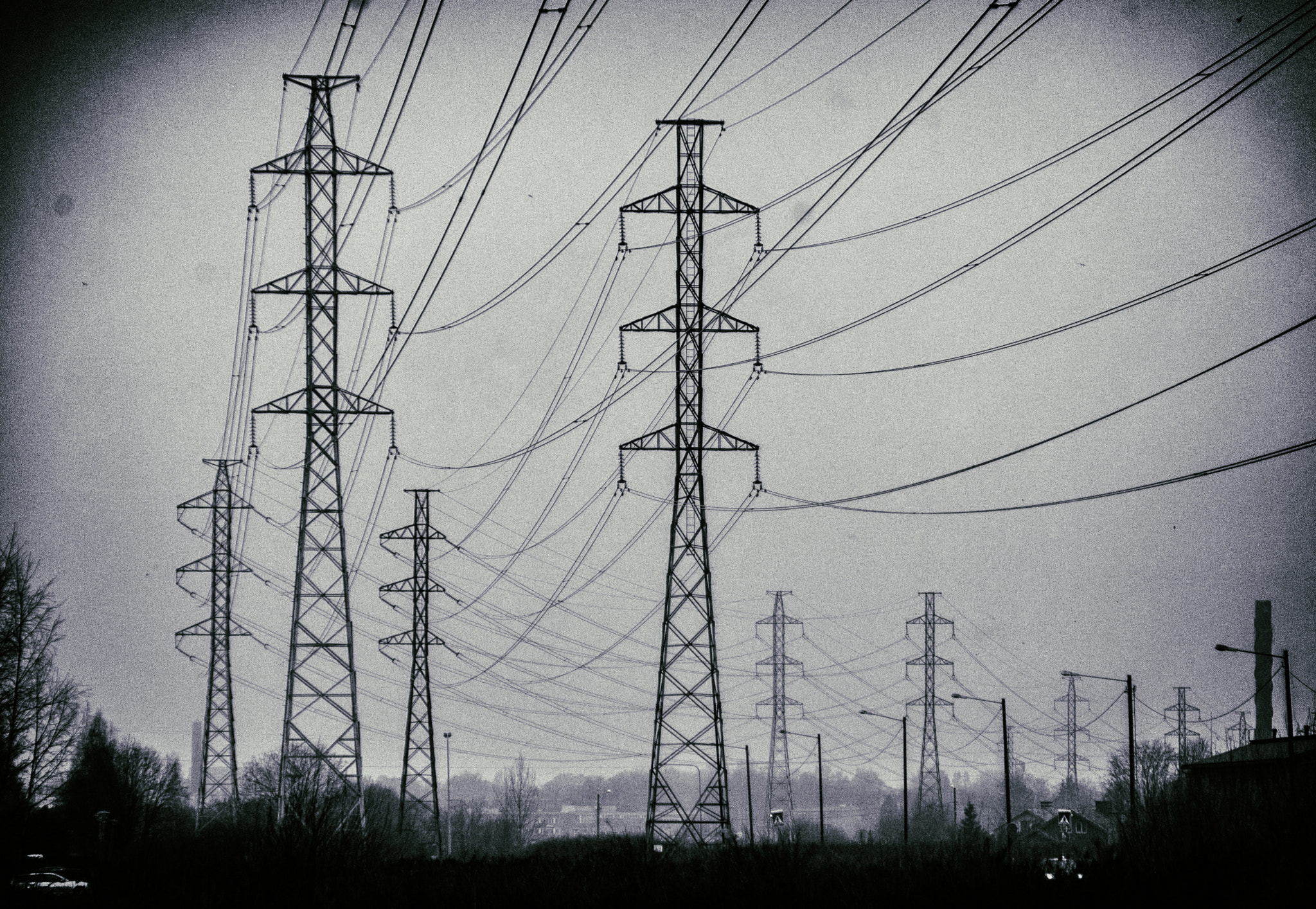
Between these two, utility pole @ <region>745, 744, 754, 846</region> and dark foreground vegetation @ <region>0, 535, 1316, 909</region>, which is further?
utility pole @ <region>745, 744, 754, 846</region>

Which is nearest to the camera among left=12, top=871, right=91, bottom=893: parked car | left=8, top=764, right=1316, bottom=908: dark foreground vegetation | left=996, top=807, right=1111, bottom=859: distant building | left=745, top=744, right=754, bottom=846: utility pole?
left=8, top=764, right=1316, bottom=908: dark foreground vegetation

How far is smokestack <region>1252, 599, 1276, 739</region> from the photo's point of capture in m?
87.2

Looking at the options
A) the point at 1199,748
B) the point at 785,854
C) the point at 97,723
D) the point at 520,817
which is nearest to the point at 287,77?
the point at 785,854

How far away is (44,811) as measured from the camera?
5062 cm

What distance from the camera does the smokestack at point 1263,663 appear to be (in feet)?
286

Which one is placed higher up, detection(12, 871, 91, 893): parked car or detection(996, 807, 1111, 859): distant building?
detection(12, 871, 91, 893): parked car

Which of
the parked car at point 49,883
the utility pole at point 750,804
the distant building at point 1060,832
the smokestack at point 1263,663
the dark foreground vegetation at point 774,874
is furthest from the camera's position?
the smokestack at point 1263,663

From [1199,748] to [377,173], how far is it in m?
78.9

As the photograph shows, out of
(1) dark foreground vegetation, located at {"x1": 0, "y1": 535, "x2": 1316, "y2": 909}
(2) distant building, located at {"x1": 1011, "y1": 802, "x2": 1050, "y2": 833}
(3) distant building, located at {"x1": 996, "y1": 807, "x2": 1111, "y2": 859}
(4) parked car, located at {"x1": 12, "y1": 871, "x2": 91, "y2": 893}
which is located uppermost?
(1) dark foreground vegetation, located at {"x1": 0, "y1": 535, "x2": 1316, "y2": 909}

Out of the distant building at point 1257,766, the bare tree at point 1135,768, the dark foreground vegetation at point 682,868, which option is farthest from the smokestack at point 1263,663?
the dark foreground vegetation at point 682,868

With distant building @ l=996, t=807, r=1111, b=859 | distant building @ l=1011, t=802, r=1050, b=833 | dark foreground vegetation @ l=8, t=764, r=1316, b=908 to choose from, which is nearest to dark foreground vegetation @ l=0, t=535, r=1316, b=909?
dark foreground vegetation @ l=8, t=764, r=1316, b=908

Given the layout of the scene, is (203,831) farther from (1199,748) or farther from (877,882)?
(1199,748)

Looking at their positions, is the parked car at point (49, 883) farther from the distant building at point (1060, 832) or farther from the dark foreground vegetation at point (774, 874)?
the distant building at point (1060, 832)

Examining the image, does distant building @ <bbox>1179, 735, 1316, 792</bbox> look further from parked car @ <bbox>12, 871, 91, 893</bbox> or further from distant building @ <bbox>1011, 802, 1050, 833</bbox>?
distant building @ <bbox>1011, 802, 1050, 833</bbox>
